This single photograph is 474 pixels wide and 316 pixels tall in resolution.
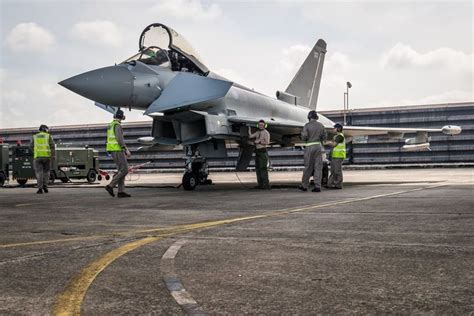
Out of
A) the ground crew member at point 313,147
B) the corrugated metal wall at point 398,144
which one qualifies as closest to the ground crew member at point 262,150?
the ground crew member at point 313,147

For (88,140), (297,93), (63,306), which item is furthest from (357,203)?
(88,140)

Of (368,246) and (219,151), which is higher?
(219,151)

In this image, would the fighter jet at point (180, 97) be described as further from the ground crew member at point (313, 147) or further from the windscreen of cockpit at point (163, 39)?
the ground crew member at point (313, 147)

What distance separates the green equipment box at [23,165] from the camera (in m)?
19.8

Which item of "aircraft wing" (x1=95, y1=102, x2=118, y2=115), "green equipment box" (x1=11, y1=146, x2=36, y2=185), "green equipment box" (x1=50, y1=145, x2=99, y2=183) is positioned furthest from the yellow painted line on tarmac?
"green equipment box" (x1=11, y1=146, x2=36, y2=185)

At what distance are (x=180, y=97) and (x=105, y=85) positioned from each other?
185cm

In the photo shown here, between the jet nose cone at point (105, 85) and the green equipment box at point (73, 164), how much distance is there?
358 inches

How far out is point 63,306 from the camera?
106 inches

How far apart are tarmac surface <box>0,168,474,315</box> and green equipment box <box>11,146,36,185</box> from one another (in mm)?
13881

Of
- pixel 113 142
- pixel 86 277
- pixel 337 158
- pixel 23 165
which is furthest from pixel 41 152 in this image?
pixel 86 277

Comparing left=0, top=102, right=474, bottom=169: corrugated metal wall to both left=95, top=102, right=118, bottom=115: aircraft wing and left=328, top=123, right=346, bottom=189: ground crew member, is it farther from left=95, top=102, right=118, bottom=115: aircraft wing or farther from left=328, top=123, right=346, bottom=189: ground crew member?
left=95, top=102, right=118, bottom=115: aircraft wing

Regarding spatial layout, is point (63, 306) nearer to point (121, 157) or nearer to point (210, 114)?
point (121, 157)

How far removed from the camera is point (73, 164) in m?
20.6

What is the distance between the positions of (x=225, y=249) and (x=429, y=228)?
2.43 meters
